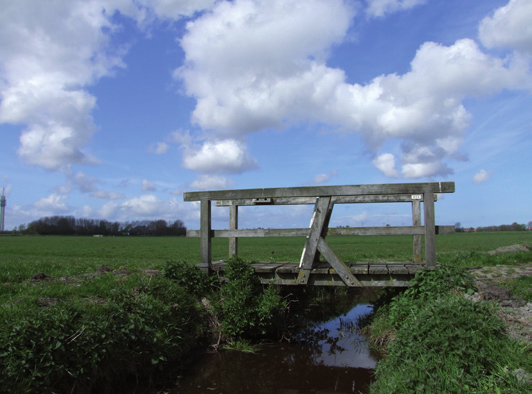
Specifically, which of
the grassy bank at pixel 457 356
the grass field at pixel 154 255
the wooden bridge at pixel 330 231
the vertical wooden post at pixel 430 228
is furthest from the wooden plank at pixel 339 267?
the grass field at pixel 154 255

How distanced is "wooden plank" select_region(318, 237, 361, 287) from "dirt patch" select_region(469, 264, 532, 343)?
2.12 metres

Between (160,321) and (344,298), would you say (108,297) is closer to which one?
(160,321)

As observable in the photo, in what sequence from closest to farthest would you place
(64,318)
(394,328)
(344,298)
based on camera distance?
(64,318) → (394,328) → (344,298)

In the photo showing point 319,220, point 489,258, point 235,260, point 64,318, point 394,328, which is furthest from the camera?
point 489,258

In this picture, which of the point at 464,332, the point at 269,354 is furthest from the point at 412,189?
the point at 269,354

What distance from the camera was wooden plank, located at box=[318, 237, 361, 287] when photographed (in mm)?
7820

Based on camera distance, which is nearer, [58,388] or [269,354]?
[58,388]

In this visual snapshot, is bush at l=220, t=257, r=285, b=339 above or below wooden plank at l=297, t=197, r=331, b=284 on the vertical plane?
below

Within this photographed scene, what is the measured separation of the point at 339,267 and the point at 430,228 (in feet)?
6.08

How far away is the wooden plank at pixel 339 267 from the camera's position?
7.82 meters

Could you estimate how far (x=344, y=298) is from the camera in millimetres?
12906

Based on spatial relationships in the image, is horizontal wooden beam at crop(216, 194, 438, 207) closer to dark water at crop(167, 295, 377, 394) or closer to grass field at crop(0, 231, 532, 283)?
grass field at crop(0, 231, 532, 283)

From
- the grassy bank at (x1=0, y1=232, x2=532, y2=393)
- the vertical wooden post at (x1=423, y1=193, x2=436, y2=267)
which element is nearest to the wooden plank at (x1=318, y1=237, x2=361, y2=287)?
the grassy bank at (x1=0, y1=232, x2=532, y2=393)

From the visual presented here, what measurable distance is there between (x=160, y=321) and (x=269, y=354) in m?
2.30
